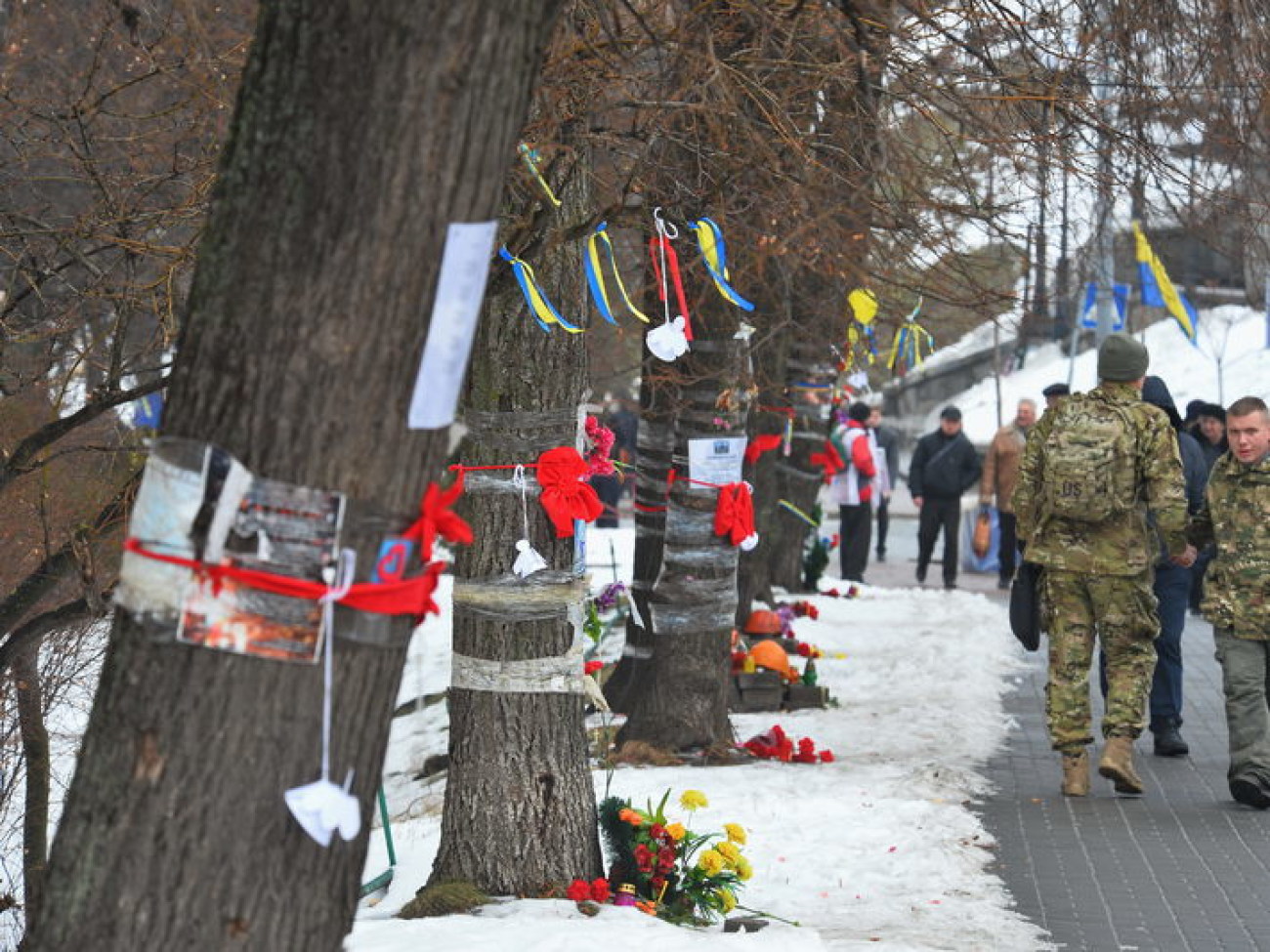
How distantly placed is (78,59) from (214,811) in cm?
1594

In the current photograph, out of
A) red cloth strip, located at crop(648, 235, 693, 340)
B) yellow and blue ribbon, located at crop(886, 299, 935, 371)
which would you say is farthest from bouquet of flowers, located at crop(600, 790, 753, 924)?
yellow and blue ribbon, located at crop(886, 299, 935, 371)

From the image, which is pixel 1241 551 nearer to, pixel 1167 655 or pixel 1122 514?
pixel 1122 514

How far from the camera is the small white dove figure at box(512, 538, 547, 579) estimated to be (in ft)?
21.5

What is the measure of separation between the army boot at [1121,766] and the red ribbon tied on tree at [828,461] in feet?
32.4

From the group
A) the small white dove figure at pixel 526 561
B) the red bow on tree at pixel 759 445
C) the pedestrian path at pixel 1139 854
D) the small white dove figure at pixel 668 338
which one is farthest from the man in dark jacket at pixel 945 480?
the small white dove figure at pixel 526 561

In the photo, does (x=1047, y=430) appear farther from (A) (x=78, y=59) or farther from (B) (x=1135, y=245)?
(A) (x=78, y=59)

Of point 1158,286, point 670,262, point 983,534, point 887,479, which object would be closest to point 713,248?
point 670,262

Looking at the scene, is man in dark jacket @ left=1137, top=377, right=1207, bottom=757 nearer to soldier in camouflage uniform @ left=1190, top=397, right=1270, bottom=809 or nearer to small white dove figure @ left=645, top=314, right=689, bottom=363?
soldier in camouflage uniform @ left=1190, top=397, right=1270, bottom=809

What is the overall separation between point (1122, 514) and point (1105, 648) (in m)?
0.71

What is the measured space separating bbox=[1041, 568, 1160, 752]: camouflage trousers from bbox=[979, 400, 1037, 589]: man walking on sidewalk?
9.20 meters

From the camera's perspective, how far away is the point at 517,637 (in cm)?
657

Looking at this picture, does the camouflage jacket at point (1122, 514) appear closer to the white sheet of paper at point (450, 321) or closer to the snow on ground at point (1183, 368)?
the white sheet of paper at point (450, 321)

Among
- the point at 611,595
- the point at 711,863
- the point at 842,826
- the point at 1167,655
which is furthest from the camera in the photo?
the point at 611,595

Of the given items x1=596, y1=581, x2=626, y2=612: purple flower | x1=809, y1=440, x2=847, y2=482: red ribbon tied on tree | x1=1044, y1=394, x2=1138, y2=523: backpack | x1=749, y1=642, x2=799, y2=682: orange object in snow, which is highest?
x1=809, y1=440, x2=847, y2=482: red ribbon tied on tree
